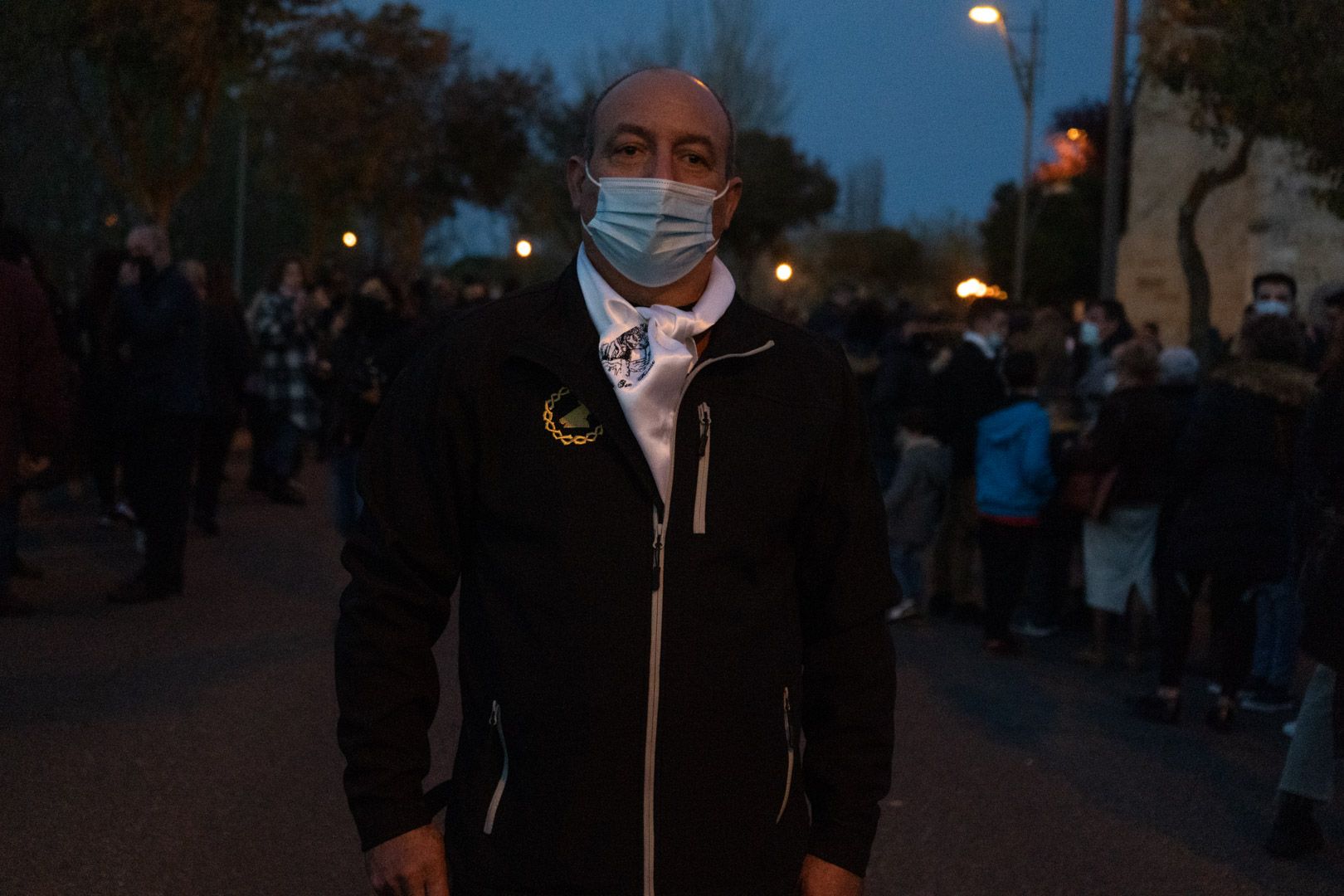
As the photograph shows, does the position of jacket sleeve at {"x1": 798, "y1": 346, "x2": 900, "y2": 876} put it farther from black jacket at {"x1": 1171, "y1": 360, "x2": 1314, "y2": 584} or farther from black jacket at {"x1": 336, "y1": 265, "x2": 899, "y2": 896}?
black jacket at {"x1": 1171, "y1": 360, "x2": 1314, "y2": 584}

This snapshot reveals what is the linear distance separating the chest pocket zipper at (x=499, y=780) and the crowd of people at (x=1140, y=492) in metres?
4.11

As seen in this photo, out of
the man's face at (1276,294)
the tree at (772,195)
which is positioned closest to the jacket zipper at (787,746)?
the man's face at (1276,294)

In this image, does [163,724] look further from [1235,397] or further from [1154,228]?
[1154,228]

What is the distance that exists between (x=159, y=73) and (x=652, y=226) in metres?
15.7

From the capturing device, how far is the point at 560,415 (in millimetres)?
2492

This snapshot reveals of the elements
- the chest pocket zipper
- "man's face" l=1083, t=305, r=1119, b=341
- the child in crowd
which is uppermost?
→ "man's face" l=1083, t=305, r=1119, b=341

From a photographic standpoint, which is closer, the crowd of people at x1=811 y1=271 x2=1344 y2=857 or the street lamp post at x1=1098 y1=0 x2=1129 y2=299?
the crowd of people at x1=811 y1=271 x2=1344 y2=857

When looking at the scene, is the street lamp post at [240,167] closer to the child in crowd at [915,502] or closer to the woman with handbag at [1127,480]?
the child in crowd at [915,502]

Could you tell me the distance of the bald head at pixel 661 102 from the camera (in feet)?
8.57

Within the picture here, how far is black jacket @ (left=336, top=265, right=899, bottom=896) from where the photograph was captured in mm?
2422

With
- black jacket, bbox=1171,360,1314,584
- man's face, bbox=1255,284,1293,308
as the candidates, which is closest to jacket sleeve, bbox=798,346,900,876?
black jacket, bbox=1171,360,1314,584

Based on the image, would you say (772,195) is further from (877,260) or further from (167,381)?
(167,381)

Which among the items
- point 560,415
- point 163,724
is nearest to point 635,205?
point 560,415

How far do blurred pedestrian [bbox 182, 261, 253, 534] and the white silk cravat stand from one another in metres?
10.5
